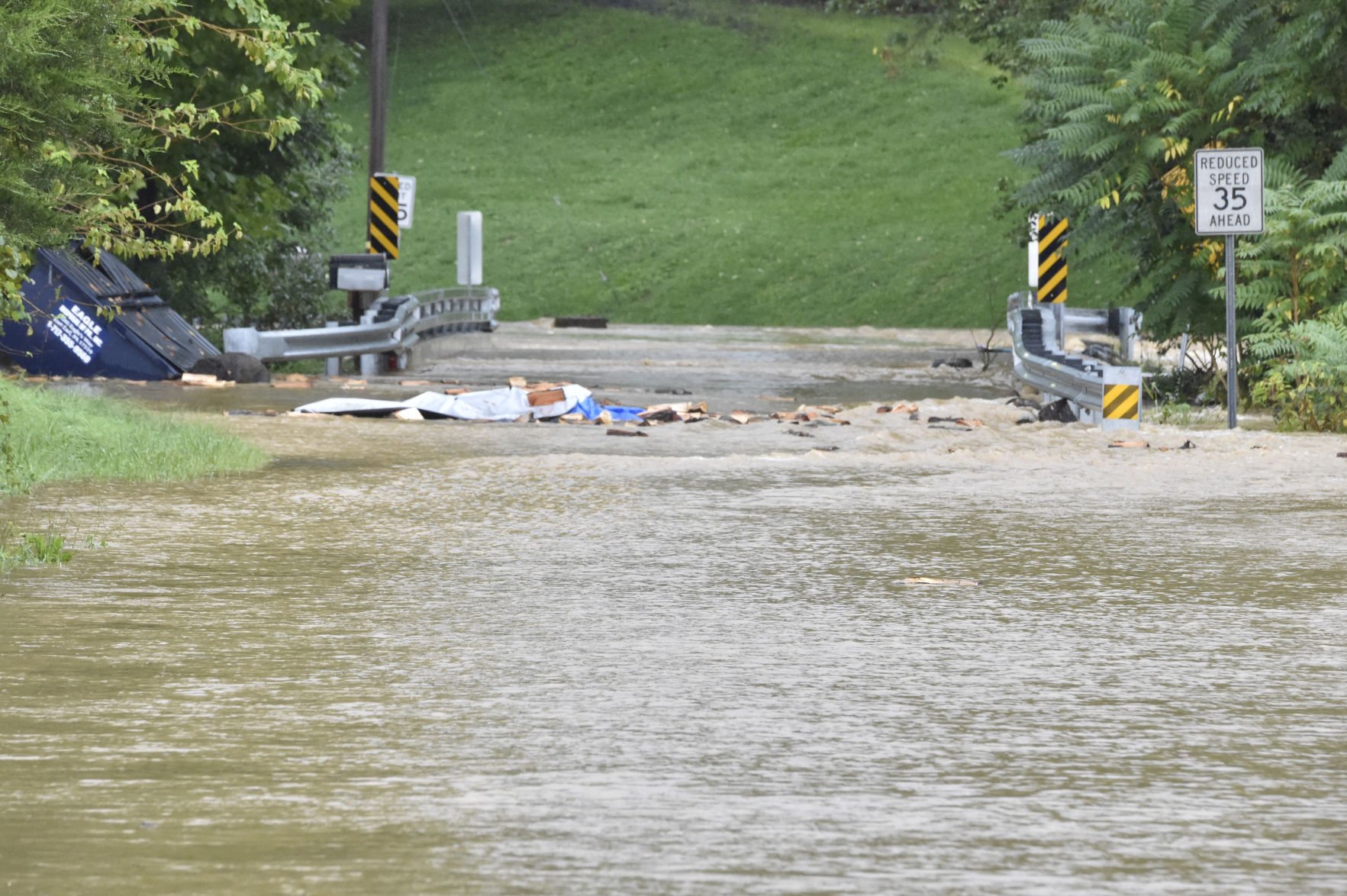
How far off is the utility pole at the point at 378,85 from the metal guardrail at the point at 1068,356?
10548 millimetres

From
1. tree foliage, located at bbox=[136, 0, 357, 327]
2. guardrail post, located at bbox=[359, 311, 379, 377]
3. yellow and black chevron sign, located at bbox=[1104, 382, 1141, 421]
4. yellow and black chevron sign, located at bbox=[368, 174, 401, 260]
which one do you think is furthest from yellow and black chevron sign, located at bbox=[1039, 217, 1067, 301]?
yellow and black chevron sign, located at bbox=[1104, 382, 1141, 421]

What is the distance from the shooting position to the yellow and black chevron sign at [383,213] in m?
32.8

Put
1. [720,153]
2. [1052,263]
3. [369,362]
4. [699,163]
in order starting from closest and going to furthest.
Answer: [369,362], [1052,263], [699,163], [720,153]

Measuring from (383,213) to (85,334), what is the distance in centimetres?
882

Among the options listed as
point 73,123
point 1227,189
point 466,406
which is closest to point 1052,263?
point 1227,189

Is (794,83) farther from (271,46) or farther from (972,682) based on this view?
(972,682)

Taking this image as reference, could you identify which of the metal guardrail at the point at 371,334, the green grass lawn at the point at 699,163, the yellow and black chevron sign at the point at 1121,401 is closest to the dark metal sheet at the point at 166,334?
the metal guardrail at the point at 371,334

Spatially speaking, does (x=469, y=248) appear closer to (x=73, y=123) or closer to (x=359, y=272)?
(x=359, y=272)

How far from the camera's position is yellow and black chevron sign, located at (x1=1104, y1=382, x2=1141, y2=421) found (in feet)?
60.8

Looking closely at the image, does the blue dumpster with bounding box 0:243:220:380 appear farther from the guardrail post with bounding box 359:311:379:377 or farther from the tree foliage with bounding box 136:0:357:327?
the guardrail post with bounding box 359:311:379:377

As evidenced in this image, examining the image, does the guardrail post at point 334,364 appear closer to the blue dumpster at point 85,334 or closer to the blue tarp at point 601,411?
the blue dumpster at point 85,334

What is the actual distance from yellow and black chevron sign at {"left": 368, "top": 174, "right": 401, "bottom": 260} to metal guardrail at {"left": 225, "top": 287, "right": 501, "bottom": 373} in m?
1.12

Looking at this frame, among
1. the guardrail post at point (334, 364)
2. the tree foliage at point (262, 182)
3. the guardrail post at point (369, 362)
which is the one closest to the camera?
the guardrail post at point (334, 364)

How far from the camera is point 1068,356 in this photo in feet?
70.0
